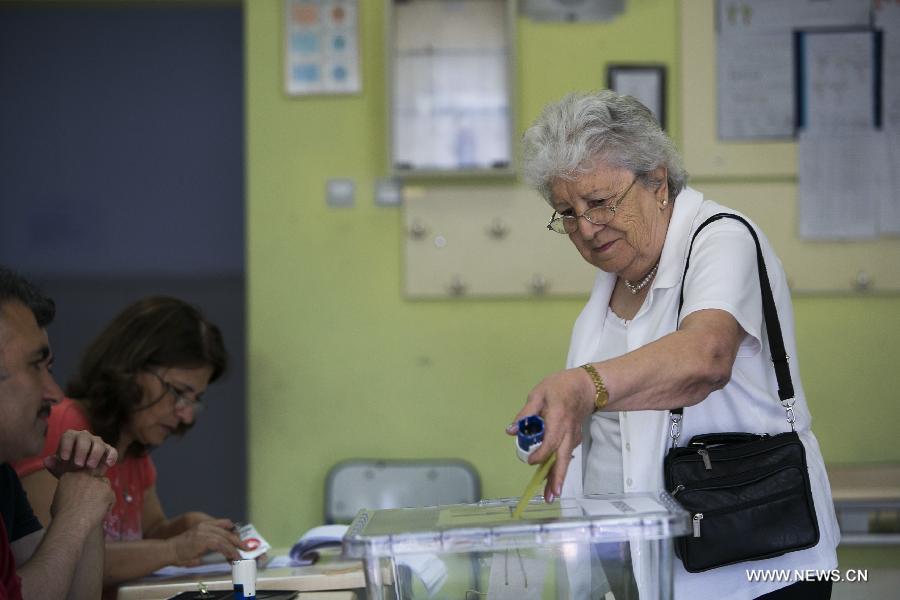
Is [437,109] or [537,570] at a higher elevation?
[437,109]

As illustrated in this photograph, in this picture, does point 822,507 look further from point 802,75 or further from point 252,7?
point 252,7

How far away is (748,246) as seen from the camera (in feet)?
5.91

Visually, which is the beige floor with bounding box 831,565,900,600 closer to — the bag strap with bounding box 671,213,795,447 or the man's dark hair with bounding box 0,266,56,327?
the bag strap with bounding box 671,213,795,447

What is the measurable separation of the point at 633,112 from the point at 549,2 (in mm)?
2010

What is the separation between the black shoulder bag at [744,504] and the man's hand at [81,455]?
1.11 meters

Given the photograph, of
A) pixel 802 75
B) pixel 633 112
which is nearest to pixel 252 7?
pixel 802 75

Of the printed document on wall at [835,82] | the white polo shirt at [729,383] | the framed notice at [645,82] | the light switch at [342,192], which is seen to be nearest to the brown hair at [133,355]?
the light switch at [342,192]

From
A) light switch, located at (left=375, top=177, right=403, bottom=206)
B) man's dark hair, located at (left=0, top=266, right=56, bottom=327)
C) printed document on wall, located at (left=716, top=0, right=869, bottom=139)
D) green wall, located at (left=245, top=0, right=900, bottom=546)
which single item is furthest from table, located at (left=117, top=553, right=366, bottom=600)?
printed document on wall, located at (left=716, top=0, right=869, bottom=139)

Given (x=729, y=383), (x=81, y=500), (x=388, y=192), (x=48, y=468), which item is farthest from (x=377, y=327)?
(x=729, y=383)

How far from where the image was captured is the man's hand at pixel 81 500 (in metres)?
1.98

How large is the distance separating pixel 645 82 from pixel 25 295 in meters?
2.51

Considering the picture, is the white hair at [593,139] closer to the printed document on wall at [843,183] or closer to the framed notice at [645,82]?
the framed notice at [645,82]

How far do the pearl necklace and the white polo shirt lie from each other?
96 mm

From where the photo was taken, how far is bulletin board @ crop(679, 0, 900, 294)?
150 inches
